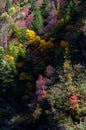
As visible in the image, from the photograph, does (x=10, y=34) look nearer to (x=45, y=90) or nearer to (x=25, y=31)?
(x=25, y=31)

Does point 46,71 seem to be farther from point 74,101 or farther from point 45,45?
point 74,101

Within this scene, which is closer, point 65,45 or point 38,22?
point 65,45

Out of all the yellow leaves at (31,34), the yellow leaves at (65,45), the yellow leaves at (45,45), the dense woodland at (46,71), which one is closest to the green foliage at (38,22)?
the dense woodland at (46,71)

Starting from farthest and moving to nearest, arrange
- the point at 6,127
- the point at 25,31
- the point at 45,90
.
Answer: the point at 25,31 → the point at 6,127 → the point at 45,90

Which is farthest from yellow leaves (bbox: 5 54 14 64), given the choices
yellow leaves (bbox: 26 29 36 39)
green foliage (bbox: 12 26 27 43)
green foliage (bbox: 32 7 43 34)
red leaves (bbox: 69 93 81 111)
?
red leaves (bbox: 69 93 81 111)

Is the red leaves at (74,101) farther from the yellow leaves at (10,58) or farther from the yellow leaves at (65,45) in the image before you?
the yellow leaves at (10,58)

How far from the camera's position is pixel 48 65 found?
76.8 metres

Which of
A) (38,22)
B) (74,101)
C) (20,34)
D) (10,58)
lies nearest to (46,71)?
(10,58)

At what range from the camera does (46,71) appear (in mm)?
74750

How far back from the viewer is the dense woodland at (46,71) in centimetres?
6594

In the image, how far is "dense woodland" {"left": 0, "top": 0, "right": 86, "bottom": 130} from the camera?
2596 inches

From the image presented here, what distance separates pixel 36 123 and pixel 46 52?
628 inches

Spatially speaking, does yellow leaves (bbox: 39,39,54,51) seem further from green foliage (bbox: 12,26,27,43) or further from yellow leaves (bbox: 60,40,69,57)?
green foliage (bbox: 12,26,27,43)

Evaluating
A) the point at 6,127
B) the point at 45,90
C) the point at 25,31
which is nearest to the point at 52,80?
the point at 45,90
